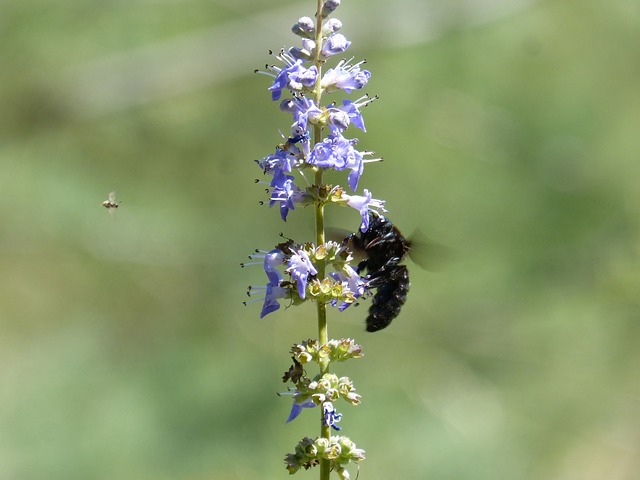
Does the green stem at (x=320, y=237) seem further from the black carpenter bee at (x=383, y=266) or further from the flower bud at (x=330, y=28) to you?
the black carpenter bee at (x=383, y=266)

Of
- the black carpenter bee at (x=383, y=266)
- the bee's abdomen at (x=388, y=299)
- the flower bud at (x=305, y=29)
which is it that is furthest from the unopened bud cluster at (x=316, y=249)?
the bee's abdomen at (x=388, y=299)

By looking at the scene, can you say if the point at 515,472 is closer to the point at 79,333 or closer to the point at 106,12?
the point at 79,333

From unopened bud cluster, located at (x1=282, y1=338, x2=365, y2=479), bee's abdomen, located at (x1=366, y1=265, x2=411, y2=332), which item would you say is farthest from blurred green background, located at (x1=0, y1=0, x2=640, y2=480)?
unopened bud cluster, located at (x1=282, y1=338, x2=365, y2=479)

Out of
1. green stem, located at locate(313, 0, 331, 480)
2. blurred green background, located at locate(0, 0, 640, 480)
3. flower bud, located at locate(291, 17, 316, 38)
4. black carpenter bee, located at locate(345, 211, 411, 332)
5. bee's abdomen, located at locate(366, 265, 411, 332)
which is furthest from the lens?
blurred green background, located at locate(0, 0, 640, 480)

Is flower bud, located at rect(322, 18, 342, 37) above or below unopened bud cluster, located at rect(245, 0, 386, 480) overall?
above

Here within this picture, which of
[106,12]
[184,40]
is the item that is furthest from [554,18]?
[106,12]

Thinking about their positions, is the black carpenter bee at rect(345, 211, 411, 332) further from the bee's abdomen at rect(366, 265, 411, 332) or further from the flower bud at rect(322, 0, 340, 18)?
the flower bud at rect(322, 0, 340, 18)
